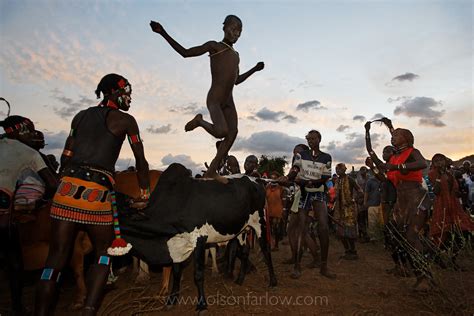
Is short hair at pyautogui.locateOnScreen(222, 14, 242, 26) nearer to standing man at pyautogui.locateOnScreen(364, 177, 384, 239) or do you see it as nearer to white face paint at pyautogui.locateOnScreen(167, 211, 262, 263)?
white face paint at pyautogui.locateOnScreen(167, 211, 262, 263)

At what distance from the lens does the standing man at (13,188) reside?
4.41 metres

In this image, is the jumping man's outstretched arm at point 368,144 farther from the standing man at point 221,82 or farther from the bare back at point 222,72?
the bare back at point 222,72

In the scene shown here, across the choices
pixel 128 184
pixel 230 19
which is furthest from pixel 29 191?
pixel 230 19

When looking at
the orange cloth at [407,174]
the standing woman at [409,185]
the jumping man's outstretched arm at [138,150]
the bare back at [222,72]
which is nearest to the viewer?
the jumping man's outstretched arm at [138,150]

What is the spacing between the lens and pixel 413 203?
5.65m

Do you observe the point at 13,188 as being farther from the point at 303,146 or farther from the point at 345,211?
the point at 345,211

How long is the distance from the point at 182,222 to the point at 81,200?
5.05ft

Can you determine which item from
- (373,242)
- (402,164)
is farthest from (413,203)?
(373,242)

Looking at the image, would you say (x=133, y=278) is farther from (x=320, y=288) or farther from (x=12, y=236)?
(x=320, y=288)

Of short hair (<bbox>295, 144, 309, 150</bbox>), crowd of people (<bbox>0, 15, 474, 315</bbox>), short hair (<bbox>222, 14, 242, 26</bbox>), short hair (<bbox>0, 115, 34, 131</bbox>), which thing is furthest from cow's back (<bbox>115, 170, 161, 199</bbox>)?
short hair (<bbox>295, 144, 309, 150</bbox>)

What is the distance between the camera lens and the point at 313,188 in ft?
22.8

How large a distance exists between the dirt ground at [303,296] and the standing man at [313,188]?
51 cm

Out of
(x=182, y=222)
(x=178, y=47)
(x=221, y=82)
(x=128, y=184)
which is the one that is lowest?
(x=182, y=222)

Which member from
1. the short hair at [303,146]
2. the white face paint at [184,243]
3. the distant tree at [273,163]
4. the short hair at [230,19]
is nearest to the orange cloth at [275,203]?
the short hair at [303,146]
